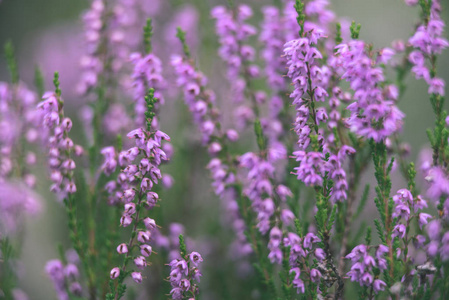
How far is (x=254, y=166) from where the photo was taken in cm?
268

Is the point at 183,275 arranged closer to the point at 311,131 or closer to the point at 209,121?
the point at 311,131

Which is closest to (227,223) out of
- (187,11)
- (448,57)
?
(187,11)

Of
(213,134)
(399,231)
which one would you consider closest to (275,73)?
(213,134)

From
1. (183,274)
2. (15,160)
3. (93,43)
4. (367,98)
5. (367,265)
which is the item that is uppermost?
(93,43)

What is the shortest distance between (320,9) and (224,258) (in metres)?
2.28

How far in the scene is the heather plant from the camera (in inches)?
89.5

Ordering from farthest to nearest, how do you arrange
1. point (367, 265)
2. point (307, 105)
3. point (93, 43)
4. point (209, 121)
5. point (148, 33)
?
point (93, 43)
point (209, 121)
point (148, 33)
point (307, 105)
point (367, 265)

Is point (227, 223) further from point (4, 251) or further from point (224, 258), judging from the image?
point (4, 251)

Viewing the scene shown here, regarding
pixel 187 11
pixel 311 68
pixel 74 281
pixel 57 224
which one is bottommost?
pixel 74 281

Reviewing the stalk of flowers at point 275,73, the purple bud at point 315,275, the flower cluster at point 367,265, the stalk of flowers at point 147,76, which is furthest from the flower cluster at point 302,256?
the stalk of flowers at point 147,76

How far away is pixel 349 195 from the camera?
3.03 m

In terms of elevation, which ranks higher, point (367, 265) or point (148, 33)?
point (148, 33)

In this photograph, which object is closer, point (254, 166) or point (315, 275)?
point (315, 275)

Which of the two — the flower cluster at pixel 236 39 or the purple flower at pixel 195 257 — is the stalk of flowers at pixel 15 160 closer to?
the flower cluster at pixel 236 39
